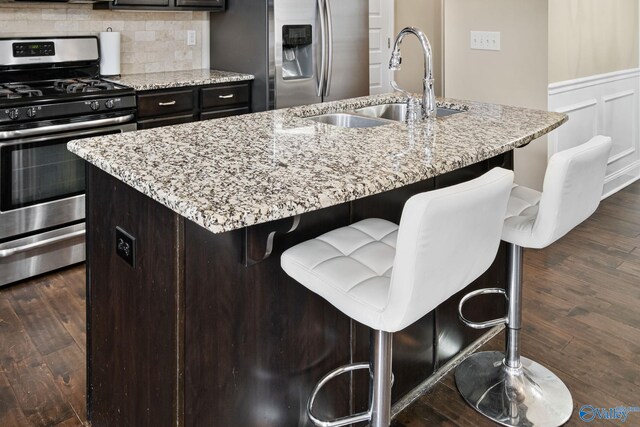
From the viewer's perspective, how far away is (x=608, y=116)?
14.7ft

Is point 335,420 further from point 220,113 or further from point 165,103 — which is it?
point 220,113

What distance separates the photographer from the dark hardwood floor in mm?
1992

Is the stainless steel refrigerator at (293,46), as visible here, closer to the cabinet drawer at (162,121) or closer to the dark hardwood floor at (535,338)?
the cabinet drawer at (162,121)

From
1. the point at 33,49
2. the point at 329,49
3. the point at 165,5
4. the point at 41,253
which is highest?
the point at 165,5

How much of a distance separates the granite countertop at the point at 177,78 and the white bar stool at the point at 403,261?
2128 mm

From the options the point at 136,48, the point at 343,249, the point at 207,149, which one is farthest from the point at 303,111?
the point at 136,48

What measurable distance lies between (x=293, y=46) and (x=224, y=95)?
1.98ft

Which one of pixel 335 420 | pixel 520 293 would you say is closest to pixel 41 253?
pixel 335 420

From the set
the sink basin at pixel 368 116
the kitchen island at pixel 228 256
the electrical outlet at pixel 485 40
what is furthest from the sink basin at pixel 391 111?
the electrical outlet at pixel 485 40

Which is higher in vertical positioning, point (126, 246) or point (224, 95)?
point (224, 95)

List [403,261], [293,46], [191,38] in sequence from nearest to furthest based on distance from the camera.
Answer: [403,261] < [293,46] < [191,38]

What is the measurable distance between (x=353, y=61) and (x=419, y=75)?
2.11 ft

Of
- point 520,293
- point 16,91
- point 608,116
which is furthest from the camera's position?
point 608,116

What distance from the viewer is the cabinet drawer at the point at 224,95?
141 inches
